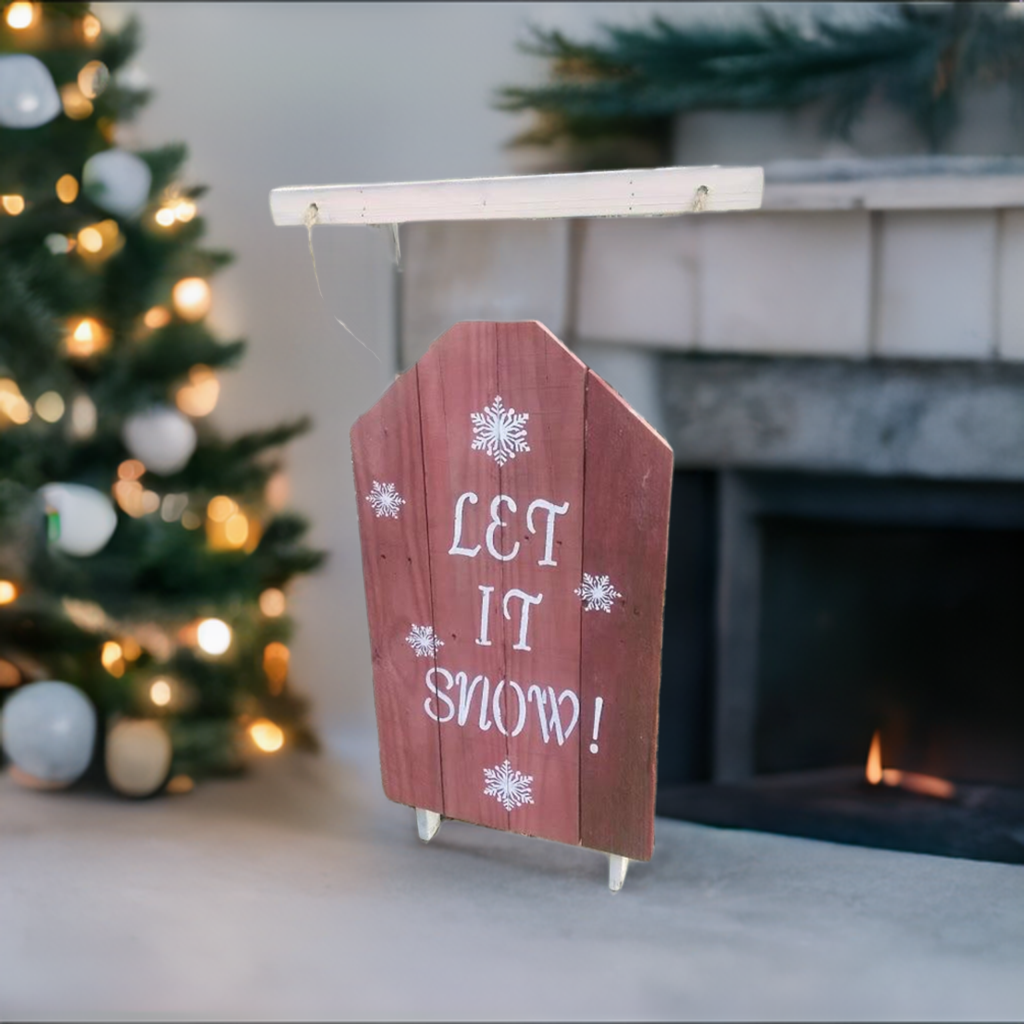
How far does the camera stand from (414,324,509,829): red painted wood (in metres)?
1.22

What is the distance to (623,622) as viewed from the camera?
120cm

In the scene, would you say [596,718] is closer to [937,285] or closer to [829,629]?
[829,629]

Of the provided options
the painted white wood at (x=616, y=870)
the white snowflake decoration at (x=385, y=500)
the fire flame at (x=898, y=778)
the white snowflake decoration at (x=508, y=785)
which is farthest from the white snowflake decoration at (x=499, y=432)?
the fire flame at (x=898, y=778)

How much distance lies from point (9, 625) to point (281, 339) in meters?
0.65

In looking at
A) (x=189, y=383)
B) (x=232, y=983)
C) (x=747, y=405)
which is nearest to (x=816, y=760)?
(x=747, y=405)

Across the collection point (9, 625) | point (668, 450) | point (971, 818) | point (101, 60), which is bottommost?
point (971, 818)

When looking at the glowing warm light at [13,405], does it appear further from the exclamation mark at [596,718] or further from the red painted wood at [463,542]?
the exclamation mark at [596,718]

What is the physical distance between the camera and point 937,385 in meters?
1.54

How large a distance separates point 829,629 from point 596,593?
28.2 inches

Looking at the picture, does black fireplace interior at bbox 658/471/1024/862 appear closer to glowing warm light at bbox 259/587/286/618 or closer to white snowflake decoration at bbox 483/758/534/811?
white snowflake decoration at bbox 483/758/534/811

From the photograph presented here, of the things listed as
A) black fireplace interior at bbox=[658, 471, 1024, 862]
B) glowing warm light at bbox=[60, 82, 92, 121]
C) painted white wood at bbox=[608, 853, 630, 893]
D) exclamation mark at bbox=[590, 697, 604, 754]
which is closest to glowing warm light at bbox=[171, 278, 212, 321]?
glowing warm light at bbox=[60, 82, 92, 121]

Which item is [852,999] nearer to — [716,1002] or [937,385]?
[716,1002]

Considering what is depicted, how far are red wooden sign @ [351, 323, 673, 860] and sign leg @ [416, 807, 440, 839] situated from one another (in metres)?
0.06

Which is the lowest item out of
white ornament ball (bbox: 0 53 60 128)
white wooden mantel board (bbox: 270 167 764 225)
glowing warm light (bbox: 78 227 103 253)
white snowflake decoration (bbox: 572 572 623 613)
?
white snowflake decoration (bbox: 572 572 623 613)
